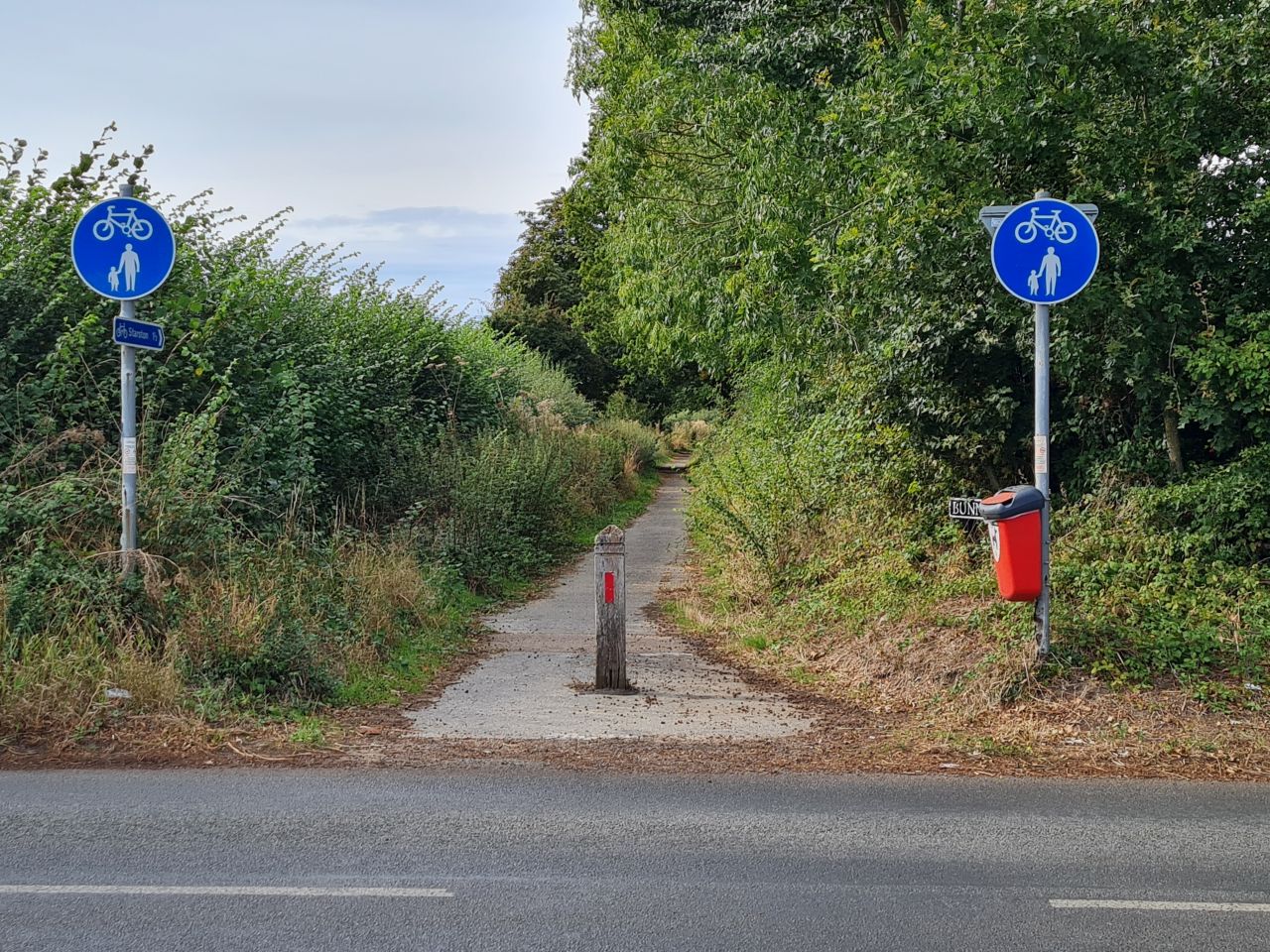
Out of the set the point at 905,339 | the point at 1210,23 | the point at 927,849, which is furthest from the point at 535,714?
the point at 1210,23

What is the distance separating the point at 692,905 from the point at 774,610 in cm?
737

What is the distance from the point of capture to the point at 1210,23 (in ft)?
30.1

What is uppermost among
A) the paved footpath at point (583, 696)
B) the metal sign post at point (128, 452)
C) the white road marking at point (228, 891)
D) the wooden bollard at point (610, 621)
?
the metal sign post at point (128, 452)

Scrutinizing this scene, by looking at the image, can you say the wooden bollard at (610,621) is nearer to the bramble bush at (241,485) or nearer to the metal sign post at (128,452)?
the bramble bush at (241,485)

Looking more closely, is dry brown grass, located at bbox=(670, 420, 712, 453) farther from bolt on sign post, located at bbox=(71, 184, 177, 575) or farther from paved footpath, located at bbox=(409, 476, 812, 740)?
bolt on sign post, located at bbox=(71, 184, 177, 575)

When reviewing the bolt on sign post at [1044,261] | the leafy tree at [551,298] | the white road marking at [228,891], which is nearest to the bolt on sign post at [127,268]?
the white road marking at [228,891]

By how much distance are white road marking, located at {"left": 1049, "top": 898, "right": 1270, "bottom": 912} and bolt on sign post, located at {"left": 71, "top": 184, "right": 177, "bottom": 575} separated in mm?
7074

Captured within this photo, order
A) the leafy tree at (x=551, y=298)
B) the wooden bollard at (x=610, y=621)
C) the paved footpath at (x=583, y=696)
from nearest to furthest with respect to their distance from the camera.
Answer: the paved footpath at (x=583, y=696), the wooden bollard at (x=610, y=621), the leafy tree at (x=551, y=298)

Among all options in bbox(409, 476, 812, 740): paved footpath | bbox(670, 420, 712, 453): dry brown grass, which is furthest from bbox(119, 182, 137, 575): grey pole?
bbox(670, 420, 712, 453): dry brown grass

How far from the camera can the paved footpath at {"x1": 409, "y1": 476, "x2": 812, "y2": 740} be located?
293 inches

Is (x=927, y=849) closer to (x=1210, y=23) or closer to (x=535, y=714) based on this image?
(x=535, y=714)

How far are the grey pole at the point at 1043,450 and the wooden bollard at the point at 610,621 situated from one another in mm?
3138

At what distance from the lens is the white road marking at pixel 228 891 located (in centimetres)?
453

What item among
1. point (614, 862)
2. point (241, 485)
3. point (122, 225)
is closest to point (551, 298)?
point (241, 485)
